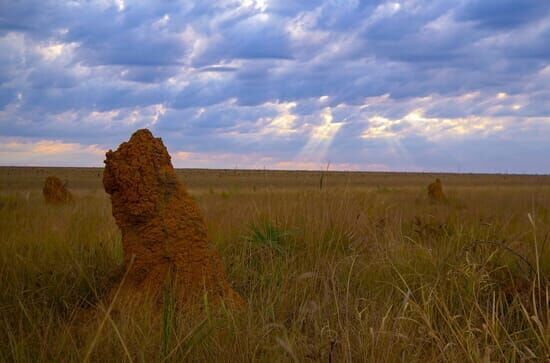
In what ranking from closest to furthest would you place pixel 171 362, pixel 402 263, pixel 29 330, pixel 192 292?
pixel 171 362 → pixel 29 330 → pixel 192 292 → pixel 402 263

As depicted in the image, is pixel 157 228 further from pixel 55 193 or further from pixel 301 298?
pixel 55 193

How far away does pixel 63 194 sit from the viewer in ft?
37.4

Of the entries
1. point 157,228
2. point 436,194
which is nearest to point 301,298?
point 157,228

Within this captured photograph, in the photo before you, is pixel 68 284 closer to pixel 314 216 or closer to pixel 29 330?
pixel 29 330

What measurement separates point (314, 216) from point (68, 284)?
2525mm

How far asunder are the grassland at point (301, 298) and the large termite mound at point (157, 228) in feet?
0.87

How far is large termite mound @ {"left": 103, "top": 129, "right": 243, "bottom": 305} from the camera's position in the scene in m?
3.46

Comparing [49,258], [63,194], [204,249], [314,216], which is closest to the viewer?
[204,249]

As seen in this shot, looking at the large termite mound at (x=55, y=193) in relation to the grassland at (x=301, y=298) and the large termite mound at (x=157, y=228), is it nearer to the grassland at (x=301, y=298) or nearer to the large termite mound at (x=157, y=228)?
the grassland at (x=301, y=298)

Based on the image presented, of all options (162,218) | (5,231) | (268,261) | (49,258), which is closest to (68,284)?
(49,258)

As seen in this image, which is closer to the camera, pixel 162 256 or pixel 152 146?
pixel 162 256

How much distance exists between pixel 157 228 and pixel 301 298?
104 centimetres

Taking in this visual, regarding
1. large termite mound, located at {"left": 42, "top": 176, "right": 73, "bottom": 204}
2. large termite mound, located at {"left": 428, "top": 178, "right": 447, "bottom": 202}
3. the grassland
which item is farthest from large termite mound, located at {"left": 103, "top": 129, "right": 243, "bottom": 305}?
large termite mound, located at {"left": 428, "top": 178, "right": 447, "bottom": 202}

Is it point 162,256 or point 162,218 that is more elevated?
point 162,218
